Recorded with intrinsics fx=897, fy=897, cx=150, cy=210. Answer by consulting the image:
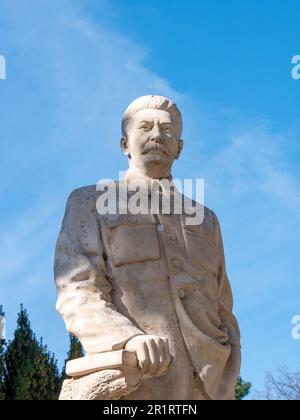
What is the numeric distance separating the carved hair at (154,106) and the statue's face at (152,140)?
0.04 m

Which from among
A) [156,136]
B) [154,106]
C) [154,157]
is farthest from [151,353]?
[154,106]

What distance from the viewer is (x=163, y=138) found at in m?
6.57

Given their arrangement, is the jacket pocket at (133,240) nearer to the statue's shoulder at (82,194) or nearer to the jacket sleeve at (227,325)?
the statue's shoulder at (82,194)

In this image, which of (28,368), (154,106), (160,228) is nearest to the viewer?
(160,228)

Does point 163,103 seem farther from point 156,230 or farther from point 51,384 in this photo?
point 51,384

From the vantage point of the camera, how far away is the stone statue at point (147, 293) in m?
5.50

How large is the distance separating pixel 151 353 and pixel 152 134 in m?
1.82

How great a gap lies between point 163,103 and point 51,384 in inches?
515

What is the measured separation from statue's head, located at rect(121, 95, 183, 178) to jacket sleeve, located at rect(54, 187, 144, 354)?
48 cm

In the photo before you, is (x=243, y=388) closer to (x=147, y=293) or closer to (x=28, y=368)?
(x=28, y=368)

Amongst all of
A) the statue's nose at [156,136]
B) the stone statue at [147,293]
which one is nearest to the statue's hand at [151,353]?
the stone statue at [147,293]

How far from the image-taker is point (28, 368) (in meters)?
19.5

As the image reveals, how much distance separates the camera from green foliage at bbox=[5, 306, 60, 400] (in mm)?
18938
